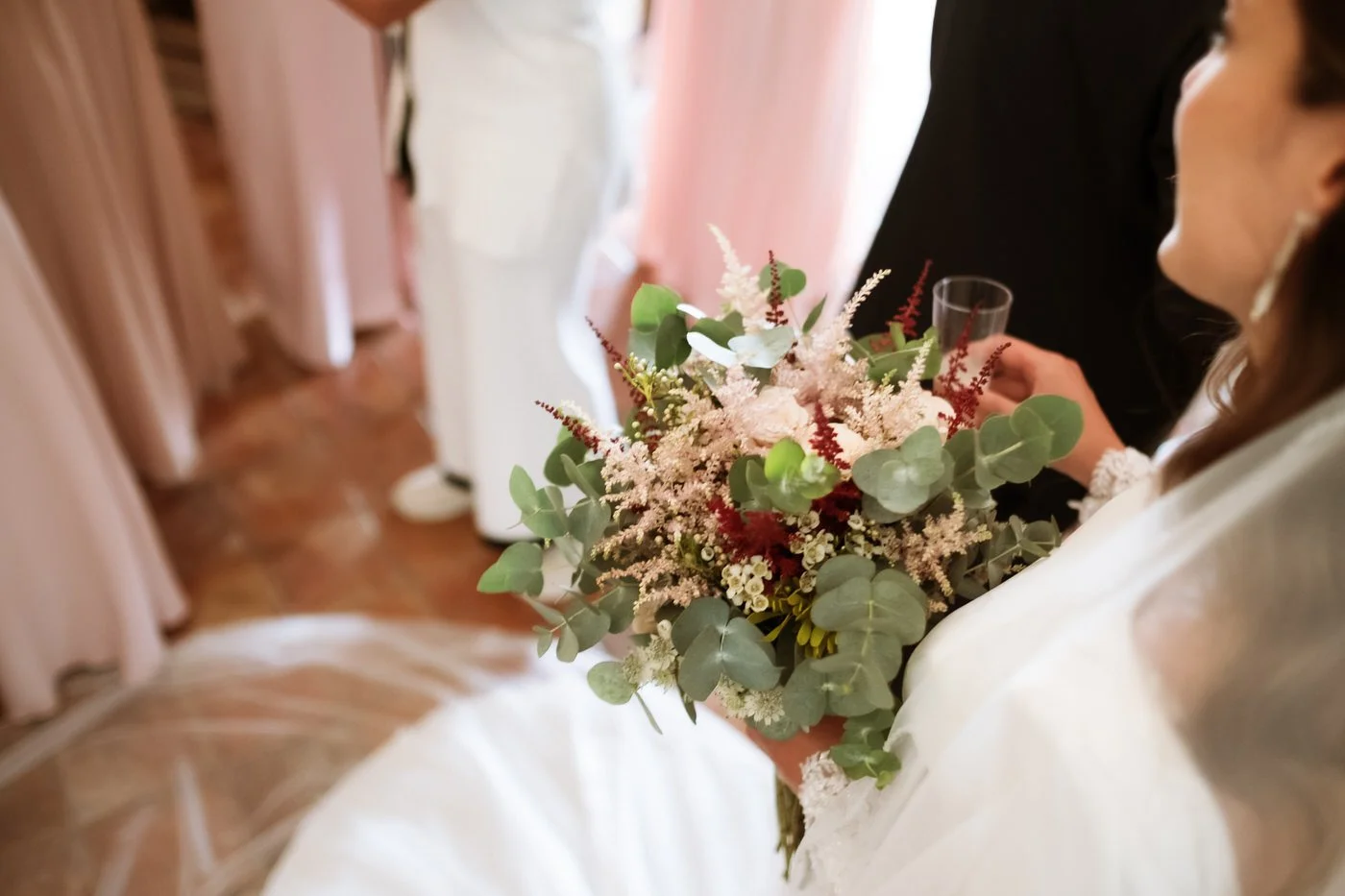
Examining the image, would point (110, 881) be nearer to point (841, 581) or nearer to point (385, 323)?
point (841, 581)

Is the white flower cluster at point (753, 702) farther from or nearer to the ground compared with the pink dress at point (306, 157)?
farther from the ground

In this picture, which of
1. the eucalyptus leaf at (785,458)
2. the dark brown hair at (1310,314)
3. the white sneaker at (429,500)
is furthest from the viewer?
the white sneaker at (429,500)

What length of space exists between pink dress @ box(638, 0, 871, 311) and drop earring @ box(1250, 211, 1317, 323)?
0.96 meters

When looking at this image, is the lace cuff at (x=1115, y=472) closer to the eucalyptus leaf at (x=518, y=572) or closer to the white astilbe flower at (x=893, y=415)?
the white astilbe flower at (x=893, y=415)

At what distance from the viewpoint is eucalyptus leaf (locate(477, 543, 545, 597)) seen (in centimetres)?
73

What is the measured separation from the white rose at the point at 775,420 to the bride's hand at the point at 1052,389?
0.32 m

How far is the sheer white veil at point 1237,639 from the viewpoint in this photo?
50cm

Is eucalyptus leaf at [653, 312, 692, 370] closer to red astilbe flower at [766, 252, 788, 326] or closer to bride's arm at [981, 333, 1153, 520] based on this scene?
red astilbe flower at [766, 252, 788, 326]

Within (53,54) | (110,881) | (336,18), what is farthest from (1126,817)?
(336,18)

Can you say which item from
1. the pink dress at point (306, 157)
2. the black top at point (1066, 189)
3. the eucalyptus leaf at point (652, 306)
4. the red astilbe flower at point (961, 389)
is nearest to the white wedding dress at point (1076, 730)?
the red astilbe flower at point (961, 389)

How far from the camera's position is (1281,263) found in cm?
48

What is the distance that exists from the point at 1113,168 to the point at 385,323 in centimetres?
195

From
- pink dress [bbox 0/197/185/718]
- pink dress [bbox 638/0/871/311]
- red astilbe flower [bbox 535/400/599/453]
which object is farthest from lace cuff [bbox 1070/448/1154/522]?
pink dress [bbox 0/197/185/718]

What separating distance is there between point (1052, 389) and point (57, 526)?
141cm
